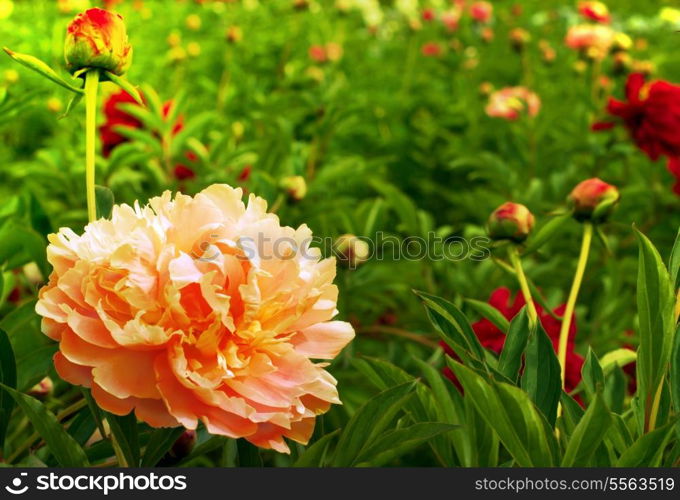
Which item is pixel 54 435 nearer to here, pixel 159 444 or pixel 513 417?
pixel 159 444

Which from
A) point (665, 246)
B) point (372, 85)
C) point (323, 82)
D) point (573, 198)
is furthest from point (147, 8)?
point (573, 198)

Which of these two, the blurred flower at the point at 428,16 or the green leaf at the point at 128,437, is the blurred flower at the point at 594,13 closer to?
the blurred flower at the point at 428,16

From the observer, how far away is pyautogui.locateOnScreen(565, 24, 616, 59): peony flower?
1656mm

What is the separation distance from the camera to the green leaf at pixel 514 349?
492 mm

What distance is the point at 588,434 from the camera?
0.41 m

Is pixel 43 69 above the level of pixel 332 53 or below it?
above

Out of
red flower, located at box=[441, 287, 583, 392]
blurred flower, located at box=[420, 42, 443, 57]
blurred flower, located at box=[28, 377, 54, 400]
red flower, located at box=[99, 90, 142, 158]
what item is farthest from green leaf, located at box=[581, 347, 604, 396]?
blurred flower, located at box=[420, 42, 443, 57]

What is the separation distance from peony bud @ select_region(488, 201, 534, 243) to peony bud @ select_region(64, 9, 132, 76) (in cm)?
29

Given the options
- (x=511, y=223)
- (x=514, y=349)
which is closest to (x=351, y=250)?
(x=511, y=223)

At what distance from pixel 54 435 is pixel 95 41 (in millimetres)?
209

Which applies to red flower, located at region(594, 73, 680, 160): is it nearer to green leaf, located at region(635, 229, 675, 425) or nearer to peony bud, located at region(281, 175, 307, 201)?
peony bud, located at region(281, 175, 307, 201)

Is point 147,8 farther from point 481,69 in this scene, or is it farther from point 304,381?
point 304,381

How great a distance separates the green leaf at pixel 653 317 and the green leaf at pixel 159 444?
253 mm

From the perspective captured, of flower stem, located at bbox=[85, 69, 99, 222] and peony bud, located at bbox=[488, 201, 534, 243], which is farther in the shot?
peony bud, located at bbox=[488, 201, 534, 243]
